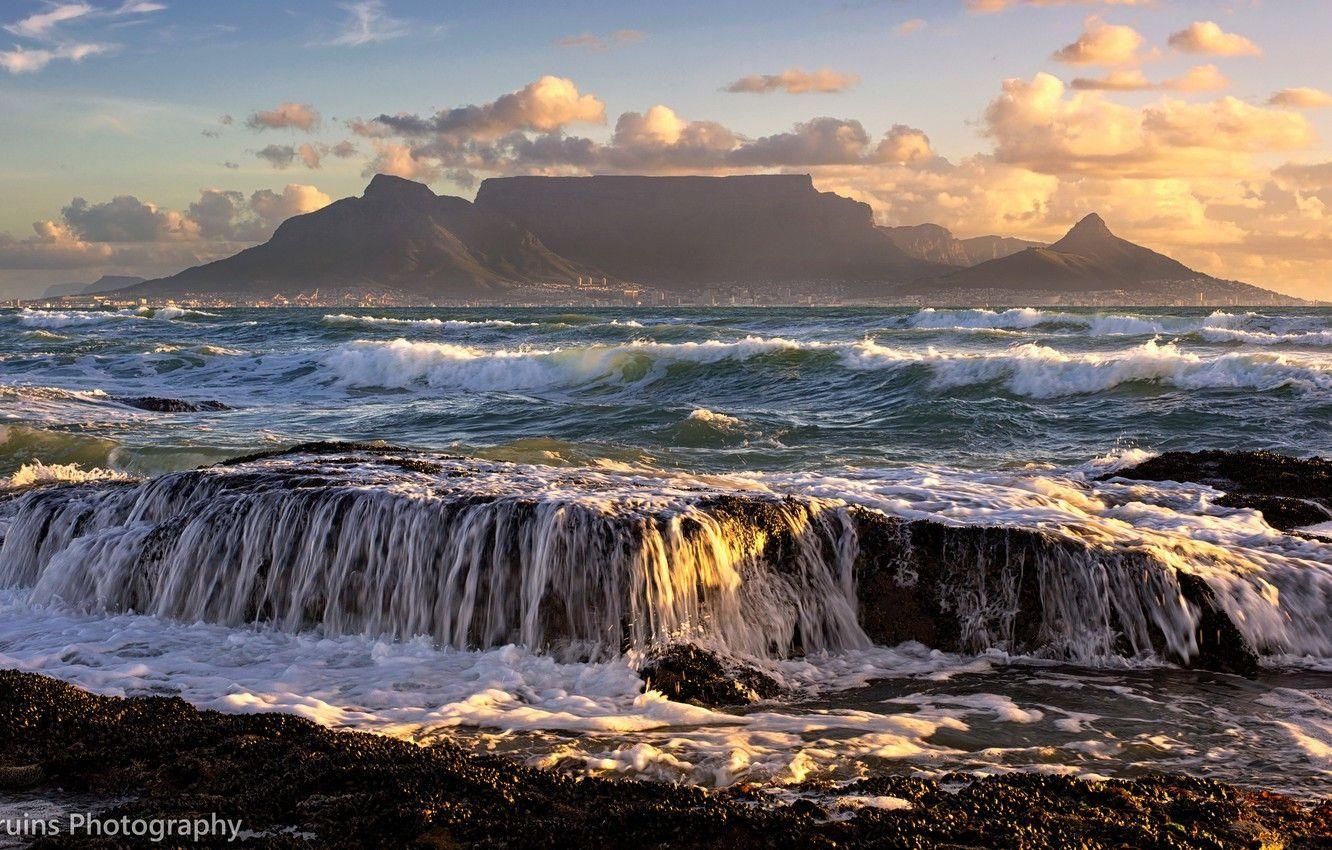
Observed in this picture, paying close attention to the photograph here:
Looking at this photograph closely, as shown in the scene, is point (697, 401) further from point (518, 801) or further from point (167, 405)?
point (518, 801)

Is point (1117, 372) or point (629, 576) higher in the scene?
point (1117, 372)

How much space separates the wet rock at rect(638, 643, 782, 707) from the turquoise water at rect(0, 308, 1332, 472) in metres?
6.67

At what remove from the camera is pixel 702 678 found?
253 inches

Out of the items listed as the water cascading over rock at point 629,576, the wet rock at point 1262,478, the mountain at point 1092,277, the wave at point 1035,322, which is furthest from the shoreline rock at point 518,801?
the mountain at point 1092,277

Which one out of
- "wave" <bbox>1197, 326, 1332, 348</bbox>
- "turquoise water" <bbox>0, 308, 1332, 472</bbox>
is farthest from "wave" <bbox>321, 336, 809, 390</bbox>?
"wave" <bbox>1197, 326, 1332, 348</bbox>

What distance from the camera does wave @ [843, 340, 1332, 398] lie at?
21453mm

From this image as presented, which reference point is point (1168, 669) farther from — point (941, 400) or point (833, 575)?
point (941, 400)

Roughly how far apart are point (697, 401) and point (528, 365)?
804cm

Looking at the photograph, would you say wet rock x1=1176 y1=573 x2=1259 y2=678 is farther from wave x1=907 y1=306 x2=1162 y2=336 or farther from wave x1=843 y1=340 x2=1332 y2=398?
wave x1=907 y1=306 x2=1162 y2=336

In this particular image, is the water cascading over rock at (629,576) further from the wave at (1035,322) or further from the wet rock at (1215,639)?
the wave at (1035,322)

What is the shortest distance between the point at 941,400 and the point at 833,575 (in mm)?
13554

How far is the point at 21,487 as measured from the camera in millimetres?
11711

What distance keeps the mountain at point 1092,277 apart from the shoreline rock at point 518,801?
156706mm

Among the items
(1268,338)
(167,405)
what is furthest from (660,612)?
(1268,338)
